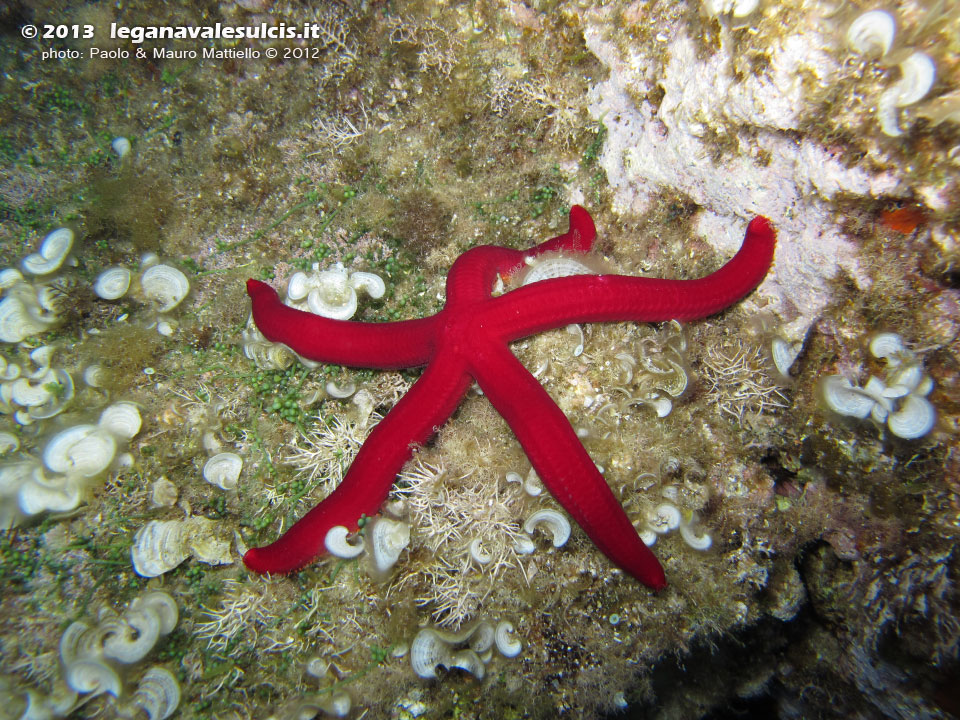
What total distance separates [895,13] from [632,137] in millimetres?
1673

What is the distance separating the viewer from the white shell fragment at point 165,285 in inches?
157

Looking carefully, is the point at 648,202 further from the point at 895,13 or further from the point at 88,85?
the point at 88,85

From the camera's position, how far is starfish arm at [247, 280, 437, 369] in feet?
11.2

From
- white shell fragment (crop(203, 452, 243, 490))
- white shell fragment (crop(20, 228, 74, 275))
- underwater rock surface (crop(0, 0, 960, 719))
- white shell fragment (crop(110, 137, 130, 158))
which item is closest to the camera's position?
underwater rock surface (crop(0, 0, 960, 719))

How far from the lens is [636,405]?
11.9ft

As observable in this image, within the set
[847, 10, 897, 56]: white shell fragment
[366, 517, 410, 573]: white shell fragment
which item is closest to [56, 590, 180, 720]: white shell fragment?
[366, 517, 410, 573]: white shell fragment

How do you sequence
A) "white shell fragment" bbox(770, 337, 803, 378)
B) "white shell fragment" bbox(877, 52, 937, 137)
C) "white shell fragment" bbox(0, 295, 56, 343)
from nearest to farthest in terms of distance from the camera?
"white shell fragment" bbox(877, 52, 937, 137)
"white shell fragment" bbox(770, 337, 803, 378)
"white shell fragment" bbox(0, 295, 56, 343)

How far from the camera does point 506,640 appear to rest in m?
3.38

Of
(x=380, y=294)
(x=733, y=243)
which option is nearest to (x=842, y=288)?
(x=733, y=243)

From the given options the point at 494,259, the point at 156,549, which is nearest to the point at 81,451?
the point at 156,549

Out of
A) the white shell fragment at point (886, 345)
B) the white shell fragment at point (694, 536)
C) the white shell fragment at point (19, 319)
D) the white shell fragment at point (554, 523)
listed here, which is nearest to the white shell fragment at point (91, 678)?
the white shell fragment at point (19, 319)

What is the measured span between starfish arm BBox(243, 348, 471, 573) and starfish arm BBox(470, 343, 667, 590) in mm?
431

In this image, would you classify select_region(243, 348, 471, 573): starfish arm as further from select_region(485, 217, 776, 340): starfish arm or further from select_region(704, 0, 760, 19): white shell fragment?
select_region(704, 0, 760, 19): white shell fragment

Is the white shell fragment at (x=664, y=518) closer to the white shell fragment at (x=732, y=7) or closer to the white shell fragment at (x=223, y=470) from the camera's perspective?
the white shell fragment at (x=732, y=7)
